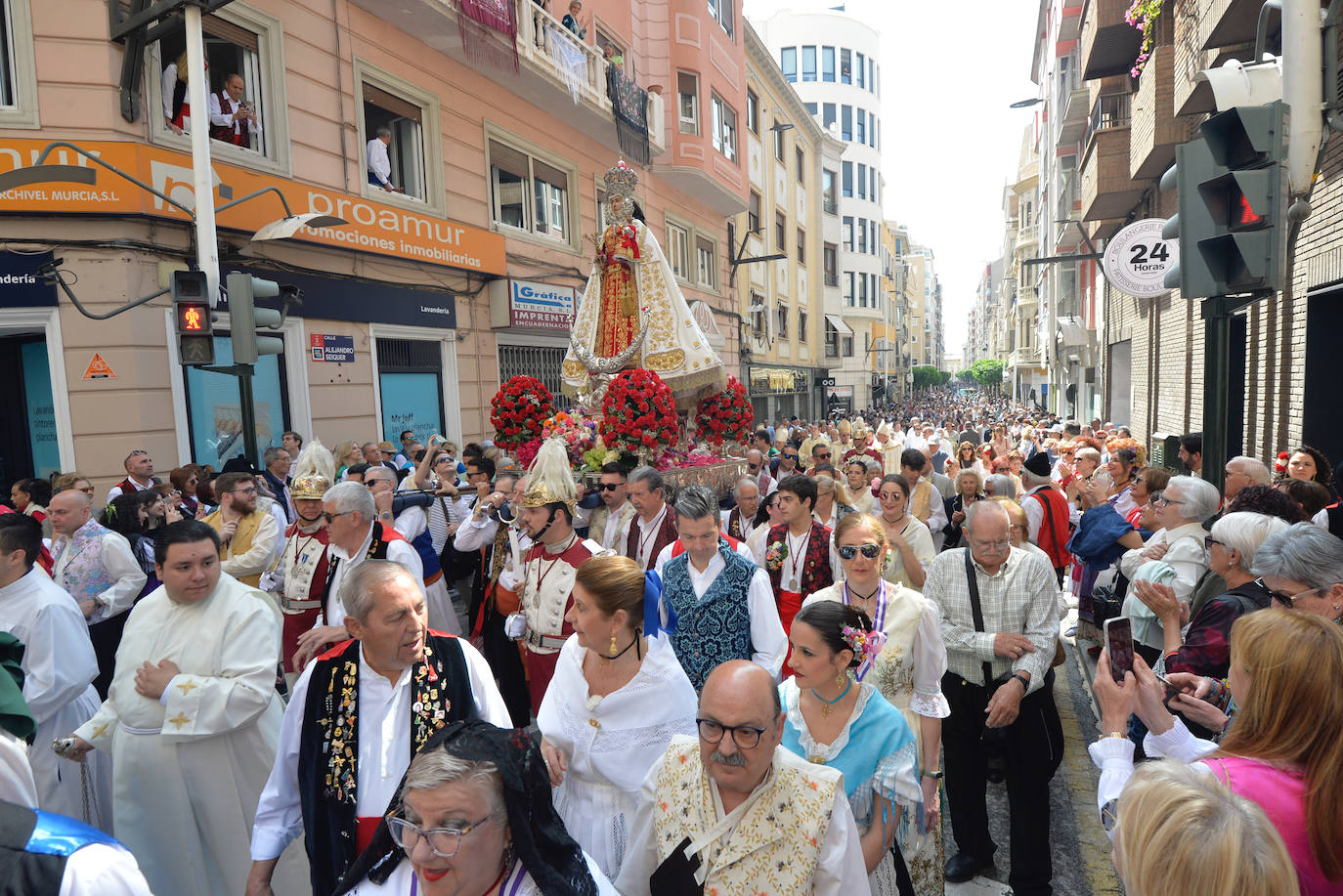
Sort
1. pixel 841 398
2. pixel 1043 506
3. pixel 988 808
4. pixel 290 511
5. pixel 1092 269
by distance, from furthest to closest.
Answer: pixel 841 398 < pixel 1092 269 < pixel 290 511 < pixel 1043 506 < pixel 988 808

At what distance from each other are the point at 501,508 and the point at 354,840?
3.24 metres

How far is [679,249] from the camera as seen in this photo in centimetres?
2139

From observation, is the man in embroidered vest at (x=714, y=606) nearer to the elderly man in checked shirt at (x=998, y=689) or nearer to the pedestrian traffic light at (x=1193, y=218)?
the elderly man in checked shirt at (x=998, y=689)

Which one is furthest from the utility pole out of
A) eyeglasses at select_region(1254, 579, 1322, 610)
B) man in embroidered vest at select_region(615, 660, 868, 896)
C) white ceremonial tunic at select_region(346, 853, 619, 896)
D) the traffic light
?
eyeglasses at select_region(1254, 579, 1322, 610)

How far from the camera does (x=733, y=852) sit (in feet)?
6.75

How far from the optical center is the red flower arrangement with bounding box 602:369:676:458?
6617 mm

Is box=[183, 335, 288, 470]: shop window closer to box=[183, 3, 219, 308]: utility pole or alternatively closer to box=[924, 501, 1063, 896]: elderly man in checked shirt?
box=[183, 3, 219, 308]: utility pole

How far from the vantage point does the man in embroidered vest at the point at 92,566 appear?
193 inches

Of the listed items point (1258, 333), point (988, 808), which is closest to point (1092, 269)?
point (1258, 333)

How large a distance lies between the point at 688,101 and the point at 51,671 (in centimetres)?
1905

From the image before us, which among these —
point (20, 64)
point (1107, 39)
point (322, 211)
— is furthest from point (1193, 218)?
point (1107, 39)

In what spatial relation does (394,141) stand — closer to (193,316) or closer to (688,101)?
(193,316)

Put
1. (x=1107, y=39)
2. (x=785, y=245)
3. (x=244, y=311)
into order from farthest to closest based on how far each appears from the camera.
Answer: (x=785, y=245) < (x=1107, y=39) < (x=244, y=311)

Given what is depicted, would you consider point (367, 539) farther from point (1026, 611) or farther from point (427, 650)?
point (1026, 611)
